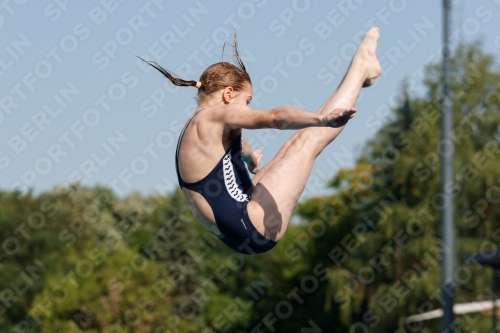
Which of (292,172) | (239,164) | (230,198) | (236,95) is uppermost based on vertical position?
(236,95)

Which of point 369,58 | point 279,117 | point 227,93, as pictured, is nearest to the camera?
point 279,117

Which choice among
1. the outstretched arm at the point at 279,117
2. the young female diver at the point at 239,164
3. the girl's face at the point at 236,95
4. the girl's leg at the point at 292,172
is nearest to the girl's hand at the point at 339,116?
the outstretched arm at the point at 279,117

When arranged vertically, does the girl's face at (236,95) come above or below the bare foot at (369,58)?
above

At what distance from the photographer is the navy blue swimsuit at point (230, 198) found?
18.4 ft

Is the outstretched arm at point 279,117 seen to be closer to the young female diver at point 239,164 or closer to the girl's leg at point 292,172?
the young female diver at point 239,164

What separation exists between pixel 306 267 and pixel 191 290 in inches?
390

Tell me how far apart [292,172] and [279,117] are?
1002 millimetres

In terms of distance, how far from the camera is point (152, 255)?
50.0 meters

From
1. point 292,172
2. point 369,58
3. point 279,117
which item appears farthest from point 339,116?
point 369,58

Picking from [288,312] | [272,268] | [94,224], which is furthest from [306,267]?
[94,224]

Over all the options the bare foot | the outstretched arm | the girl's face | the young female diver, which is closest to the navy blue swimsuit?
the young female diver

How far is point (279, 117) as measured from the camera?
475cm

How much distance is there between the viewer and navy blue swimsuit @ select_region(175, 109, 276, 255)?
561cm

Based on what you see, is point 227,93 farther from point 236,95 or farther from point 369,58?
point 369,58
